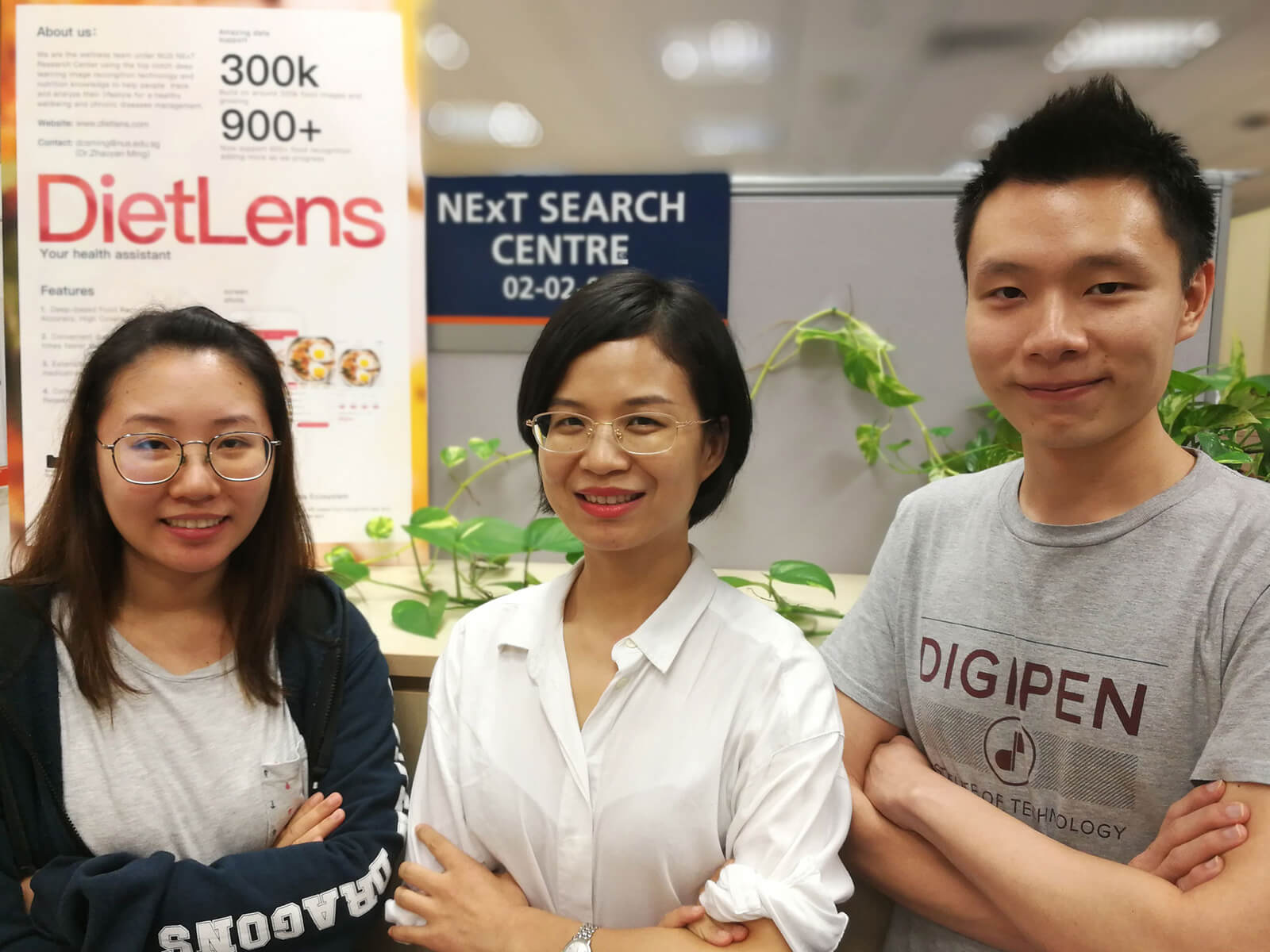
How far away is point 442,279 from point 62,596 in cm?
88

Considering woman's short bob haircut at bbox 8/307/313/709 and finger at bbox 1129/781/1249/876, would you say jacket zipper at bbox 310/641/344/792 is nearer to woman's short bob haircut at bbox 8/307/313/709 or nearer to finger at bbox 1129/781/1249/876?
woman's short bob haircut at bbox 8/307/313/709

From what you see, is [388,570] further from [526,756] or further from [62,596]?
[526,756]

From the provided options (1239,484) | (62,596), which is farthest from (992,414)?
(62,596)

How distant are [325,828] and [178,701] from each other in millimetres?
257

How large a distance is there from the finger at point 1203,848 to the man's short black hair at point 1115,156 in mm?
574

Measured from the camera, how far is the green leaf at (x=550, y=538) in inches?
54.6

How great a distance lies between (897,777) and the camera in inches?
40.6

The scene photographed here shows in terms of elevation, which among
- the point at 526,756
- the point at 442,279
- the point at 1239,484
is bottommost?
the point at 526,756

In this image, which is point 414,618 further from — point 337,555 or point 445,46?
point 445,46

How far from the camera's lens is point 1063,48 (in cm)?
208

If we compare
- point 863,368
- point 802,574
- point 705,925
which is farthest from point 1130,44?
point 705,925

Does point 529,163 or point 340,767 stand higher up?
point 529,163

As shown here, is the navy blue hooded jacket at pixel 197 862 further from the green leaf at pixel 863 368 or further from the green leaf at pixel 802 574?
the green leaf at pixel 863 368

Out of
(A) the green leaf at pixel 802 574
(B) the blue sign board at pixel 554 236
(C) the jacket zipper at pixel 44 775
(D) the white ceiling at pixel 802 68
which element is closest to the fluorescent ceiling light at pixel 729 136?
(D) the white ceiling at pixel 802 68
